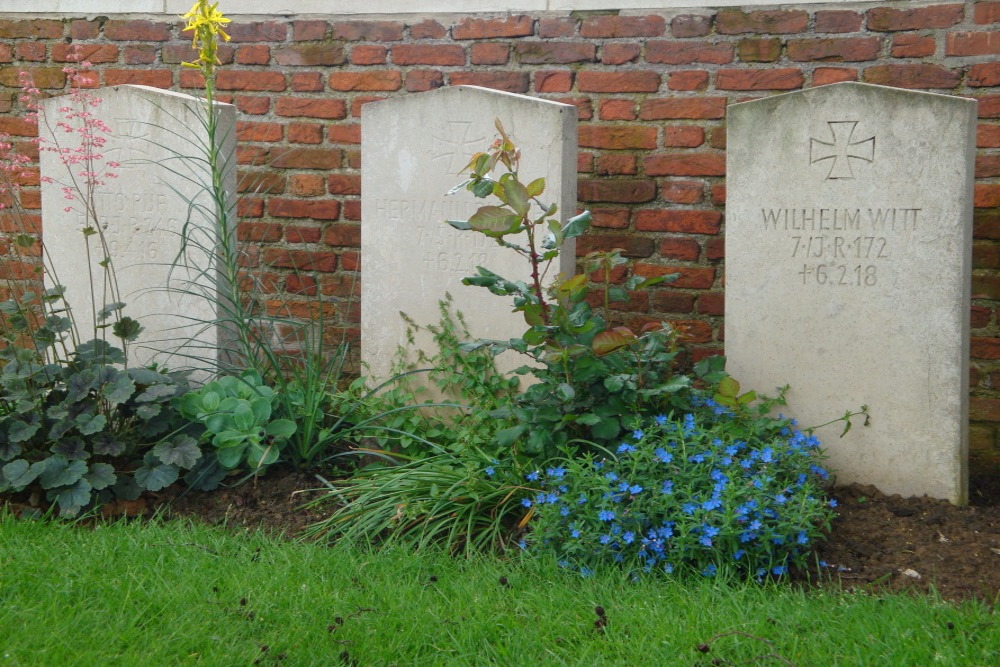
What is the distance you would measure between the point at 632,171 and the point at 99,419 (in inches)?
90.1

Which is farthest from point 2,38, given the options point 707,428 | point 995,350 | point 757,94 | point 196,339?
point 995,350

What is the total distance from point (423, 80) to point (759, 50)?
4.72 feet

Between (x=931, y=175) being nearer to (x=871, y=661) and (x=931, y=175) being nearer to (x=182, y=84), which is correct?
(x=871, y=661)

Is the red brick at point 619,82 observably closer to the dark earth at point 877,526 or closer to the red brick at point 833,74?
the red brick at point 833,74

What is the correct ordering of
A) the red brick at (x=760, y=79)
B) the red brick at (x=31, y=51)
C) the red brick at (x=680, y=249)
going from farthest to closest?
1. the red brick at (x=31, y=51)
2. the red brick at (x=680, y=249)
3. the red brick at (x=760, y=79)

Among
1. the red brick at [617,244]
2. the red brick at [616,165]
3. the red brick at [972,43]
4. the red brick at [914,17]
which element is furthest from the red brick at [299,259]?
the red brick at [972,43]

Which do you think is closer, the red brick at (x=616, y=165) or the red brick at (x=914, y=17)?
the red brick at (x=914, y=17)

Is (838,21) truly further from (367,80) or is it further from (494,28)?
(367,80)

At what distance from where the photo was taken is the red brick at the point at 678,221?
434cm

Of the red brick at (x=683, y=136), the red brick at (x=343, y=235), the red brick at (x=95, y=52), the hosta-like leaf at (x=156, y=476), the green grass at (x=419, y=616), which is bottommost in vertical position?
the green grass at (x=419, y=616)

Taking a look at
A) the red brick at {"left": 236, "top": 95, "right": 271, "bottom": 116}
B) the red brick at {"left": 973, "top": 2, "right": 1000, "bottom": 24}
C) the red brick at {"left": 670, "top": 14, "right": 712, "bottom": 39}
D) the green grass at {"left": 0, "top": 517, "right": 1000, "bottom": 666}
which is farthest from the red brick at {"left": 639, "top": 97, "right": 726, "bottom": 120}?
the green grass at {"left": 0, "top": 517, "right": 1000, "bottom": 666}

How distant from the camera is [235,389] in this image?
3.63 metres

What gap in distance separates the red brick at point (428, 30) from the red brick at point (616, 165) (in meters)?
0.88

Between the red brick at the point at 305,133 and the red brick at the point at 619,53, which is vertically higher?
the red brick at the point at 619,53
